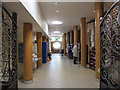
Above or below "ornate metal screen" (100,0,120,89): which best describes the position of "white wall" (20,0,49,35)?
above

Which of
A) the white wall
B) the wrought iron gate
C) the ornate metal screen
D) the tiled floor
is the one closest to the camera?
the ornate metal screen

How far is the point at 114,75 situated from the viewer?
404 cm

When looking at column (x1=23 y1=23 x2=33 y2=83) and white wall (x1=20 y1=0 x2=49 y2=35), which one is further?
column (x1=23 y1=23 x2=33 y2=83)

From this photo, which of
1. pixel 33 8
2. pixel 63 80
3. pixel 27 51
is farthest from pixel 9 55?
pixel 63 80

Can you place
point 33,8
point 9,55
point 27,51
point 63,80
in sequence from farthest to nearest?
point 63,80, point 27,51, point 33,8, point 9,55

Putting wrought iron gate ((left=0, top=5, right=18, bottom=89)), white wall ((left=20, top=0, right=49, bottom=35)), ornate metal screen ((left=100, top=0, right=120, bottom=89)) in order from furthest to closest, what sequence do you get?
white wall ((left=20, top=0, right=49, bottom=35)) → wrought iron gate ((left=0, top=5, right=18, bottom=89)) → ornate metal screen ((left=100, top=0, right=120, bottom=89))

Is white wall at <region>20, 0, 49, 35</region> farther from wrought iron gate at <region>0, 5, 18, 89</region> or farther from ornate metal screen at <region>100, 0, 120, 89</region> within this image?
ornate metal screen at <region>100, 0, 120, 89</region>

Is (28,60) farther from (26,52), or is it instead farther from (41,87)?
(41,87)

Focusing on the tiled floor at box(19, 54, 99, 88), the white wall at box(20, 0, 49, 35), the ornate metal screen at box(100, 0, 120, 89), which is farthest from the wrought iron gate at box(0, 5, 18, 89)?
the ornate metal screen at box(100, 0, 120, 89)

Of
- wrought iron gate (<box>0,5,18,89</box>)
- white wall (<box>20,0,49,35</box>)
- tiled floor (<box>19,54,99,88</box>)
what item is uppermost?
white wall (<box>20,0,49,35</box>)

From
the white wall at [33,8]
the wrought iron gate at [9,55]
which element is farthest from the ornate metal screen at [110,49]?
the wrought iron gate at [9,55]

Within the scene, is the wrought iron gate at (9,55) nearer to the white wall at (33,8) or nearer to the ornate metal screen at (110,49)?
the white wall at (33,8)

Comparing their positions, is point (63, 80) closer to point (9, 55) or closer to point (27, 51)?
point (27, 51)

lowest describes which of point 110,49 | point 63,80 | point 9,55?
point 63,80
